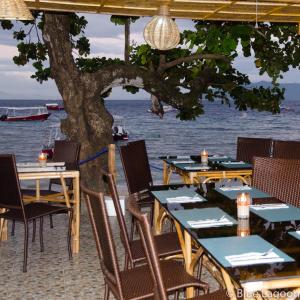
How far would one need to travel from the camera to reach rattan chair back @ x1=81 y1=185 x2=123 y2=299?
2572 millimetres

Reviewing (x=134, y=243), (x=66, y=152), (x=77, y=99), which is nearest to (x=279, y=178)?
(x=134, y=243)

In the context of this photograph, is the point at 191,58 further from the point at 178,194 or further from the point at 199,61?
the point at 178,194

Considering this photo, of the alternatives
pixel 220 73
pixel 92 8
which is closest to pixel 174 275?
pixel 92 8

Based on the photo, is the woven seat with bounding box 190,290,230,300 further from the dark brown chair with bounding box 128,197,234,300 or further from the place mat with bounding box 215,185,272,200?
the place mat with bounding box 215,185,272,200

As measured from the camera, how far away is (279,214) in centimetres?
319

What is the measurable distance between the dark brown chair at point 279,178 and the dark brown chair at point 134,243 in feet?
2.77

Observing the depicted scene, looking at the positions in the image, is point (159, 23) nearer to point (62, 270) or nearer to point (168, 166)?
point (168, 166)

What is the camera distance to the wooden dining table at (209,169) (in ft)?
18.0

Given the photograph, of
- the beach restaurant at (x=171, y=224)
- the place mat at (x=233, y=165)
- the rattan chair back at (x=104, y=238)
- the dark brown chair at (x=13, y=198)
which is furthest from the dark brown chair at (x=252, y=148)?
the rattan chair back at (x=104, y=238)

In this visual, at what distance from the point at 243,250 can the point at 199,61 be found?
25.1ft

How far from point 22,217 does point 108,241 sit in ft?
7.39

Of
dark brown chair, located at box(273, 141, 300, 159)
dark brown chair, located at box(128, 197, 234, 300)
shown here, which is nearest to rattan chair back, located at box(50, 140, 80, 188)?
dark brown chair, located at box(273, 141, 300, 159)

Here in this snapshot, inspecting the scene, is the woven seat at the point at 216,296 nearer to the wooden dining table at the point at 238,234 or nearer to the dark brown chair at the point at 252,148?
the wooden dining table at the point at 238,234

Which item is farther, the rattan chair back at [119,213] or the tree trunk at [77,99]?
the tree trunk at [77,99]
